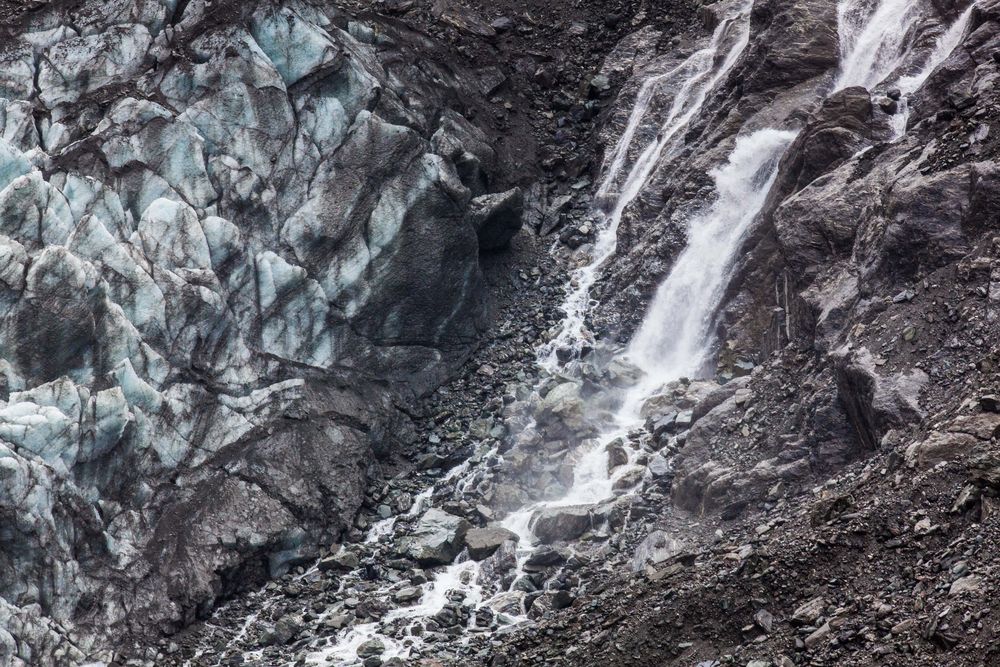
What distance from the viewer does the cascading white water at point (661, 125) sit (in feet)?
150

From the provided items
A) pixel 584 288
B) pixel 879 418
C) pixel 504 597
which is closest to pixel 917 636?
pixel 879 418

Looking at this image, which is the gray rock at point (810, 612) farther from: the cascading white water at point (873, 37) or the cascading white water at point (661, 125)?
the cascading white water at point (873, 37)

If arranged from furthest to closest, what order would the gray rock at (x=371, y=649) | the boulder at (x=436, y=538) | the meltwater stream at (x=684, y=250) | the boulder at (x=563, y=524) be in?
the meltwater stream at (x=684, y=250) → the boulder at (x=436, y=538) → the boulder at (x=563, y=524) → the gray rock at (x=371, y=649)

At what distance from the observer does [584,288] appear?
44719mm

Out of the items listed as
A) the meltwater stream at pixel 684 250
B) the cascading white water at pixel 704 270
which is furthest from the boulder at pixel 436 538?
the cascading white water at pixel 704 270

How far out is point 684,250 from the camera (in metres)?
41.4

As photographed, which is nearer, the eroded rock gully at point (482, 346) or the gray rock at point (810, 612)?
the gray rock at point (810, 612)

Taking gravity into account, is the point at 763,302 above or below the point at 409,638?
above

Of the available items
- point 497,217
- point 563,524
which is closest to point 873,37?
point 497,217

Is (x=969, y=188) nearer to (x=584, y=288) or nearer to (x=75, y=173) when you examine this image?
(x=584, y=288)

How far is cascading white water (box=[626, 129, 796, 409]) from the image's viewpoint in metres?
38.9

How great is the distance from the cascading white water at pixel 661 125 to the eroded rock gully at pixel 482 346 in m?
0.26

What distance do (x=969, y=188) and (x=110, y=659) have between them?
26439 millimetres

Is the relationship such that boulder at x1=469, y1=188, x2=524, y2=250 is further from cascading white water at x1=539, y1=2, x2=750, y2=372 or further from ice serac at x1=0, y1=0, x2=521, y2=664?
cascading white water at x1=539, y1=2, x2=750, y2=372
